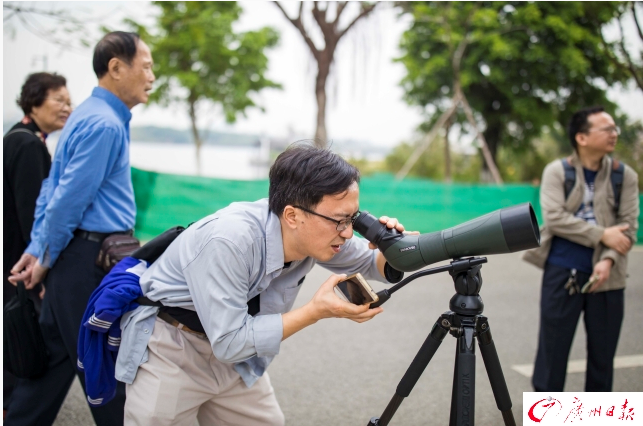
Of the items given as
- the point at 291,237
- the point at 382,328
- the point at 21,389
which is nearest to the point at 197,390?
the point at 291,237

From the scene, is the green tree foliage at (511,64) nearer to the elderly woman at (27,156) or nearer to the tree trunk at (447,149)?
the tree trunk at (447,149)

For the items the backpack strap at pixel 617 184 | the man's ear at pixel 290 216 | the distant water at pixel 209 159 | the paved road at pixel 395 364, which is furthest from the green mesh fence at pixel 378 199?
the distant water at pixel 209 159

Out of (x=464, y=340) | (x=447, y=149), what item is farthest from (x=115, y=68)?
(x=447, y=149)

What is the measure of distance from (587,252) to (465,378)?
5.68 feet

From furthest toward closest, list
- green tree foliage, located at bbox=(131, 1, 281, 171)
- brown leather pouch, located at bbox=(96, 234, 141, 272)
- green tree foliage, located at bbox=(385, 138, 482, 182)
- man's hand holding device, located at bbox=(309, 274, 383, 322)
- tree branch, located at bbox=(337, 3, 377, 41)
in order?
green tree foliage, located at bbox=(385, 138, 482, 182)
green tree foliage, located at bbox=(131, 1, 281, 171)
tree branch, located at bbox=(337, 3, 377, 41)
brown leather pouch, located at bbox=(96, 234, 141, 272)
man's hand holding device, located at bbox=(309, 274, 383, 322)

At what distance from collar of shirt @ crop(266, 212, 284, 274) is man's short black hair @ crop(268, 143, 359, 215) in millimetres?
36

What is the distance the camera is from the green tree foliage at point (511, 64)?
15289mm

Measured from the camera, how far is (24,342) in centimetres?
244

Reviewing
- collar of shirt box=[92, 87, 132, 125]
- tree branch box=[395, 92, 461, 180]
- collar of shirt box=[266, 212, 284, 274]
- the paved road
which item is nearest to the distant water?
tree branch box=[395, 92, 461, 180]

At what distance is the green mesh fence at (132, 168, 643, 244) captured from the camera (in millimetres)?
6648

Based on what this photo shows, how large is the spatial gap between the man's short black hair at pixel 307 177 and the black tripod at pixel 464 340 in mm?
336

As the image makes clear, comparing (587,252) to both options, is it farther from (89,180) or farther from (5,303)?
(5,303)

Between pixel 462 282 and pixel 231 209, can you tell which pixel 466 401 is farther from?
pixel 231 209

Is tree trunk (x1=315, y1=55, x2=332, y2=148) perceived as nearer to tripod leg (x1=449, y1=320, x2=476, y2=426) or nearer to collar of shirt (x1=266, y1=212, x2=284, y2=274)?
collar of shirt (x1=266, y1=212, x2=284, y2=274)
